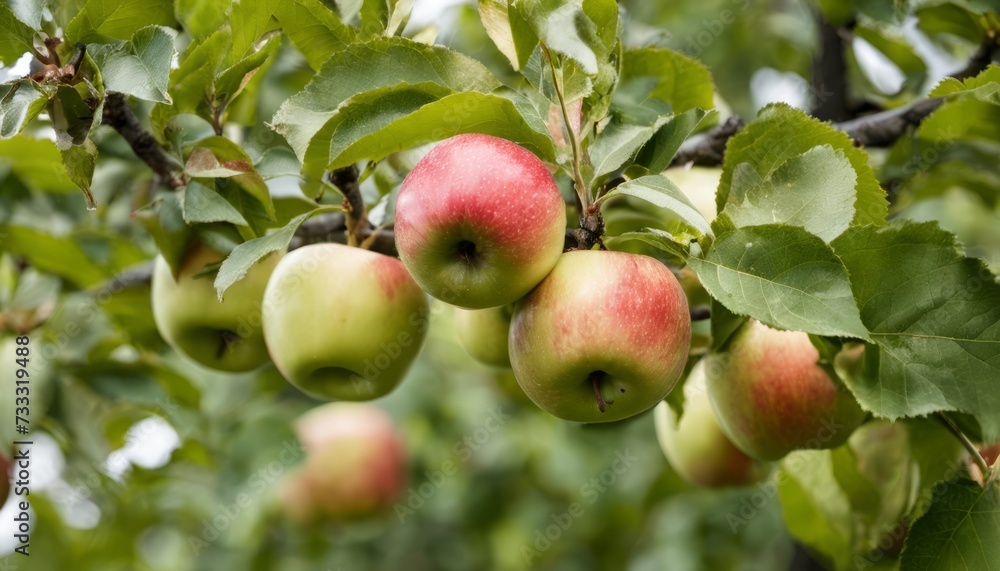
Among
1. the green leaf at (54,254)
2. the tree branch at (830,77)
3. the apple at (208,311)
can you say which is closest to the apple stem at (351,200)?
the apple at (208,311)

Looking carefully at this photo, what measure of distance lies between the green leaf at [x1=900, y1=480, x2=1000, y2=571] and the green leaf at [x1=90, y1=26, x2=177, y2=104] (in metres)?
0.93

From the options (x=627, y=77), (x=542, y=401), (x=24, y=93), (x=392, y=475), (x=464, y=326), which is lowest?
(x=392, y=475)

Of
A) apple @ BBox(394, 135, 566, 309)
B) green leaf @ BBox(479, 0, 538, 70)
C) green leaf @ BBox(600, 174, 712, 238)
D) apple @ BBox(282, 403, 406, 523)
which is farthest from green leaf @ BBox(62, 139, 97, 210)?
apple @ BBox(282, 403, 406, 523)

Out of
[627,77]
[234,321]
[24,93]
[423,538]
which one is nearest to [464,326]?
[234,321]

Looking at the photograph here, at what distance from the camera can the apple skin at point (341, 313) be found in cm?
100

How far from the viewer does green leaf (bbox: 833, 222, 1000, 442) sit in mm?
843

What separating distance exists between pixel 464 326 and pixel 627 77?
419mm

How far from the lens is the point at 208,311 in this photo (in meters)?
1.13

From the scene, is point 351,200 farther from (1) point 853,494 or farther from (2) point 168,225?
(1) point 853,494

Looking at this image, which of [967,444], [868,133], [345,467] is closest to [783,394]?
[967,444]

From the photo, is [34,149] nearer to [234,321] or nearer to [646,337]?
[234,321]

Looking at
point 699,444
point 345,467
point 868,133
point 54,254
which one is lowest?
point 345,467

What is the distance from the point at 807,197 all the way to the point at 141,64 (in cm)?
71

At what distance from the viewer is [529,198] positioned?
31.5 inches
